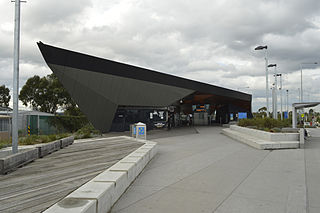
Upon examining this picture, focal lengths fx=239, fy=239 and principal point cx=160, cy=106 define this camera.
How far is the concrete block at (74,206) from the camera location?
3281 millimetres

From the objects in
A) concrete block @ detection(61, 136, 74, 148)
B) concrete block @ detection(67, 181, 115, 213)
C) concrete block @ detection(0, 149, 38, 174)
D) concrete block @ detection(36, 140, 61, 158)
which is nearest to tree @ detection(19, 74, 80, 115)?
concrete block @ detection(61, 136, 74, 148)

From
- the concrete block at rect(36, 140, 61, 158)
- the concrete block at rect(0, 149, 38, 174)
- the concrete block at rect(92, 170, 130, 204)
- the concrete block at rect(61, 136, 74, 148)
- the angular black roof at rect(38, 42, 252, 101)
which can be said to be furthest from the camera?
the angular black roof at rect(38, 42, 252, 101)

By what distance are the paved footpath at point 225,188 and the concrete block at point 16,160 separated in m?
3.23

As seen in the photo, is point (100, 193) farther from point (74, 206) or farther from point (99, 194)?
point (74, 206)

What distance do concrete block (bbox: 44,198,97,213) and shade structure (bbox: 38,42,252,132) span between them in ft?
53.3

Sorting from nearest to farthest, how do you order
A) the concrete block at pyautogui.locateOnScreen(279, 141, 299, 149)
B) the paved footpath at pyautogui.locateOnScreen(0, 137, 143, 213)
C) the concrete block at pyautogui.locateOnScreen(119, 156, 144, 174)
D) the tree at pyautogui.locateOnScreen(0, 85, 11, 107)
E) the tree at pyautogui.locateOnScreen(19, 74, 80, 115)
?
1. the paved footpath at pyautogui.locateOnScreen(0, 137, 143, 213)
2. the concrete block at pyautogui.locateOnScreen(119, 156, 144, 174)
3. the concrete block at pyautogui.locateOnScreen(279, 141, 299, 149)
4. the tree at pyautogui.locateOnScreen(19, 74, 80, 115)
5. the tree at pyautogui.locateOnScreen(0, 85, 11, 107)

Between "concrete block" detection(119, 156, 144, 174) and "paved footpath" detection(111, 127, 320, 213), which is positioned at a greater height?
"concrete block" detection(119, 156, 144, 174)

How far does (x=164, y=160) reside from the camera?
9.88m

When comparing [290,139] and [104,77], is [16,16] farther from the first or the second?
[290,139]

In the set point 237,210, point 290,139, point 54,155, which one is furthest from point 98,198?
point 290,139

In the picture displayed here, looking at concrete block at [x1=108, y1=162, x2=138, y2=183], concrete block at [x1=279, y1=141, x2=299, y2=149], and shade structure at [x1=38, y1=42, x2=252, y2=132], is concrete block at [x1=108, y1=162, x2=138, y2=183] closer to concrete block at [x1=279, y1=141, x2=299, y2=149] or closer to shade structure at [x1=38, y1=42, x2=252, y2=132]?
concrete block at [x1=279, y1=141, x2=299, y2=149]

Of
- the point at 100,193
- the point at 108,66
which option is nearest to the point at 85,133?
the point at 108,66

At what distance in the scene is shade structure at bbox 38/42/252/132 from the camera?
18677mm

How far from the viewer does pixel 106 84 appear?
21484 millimetres
